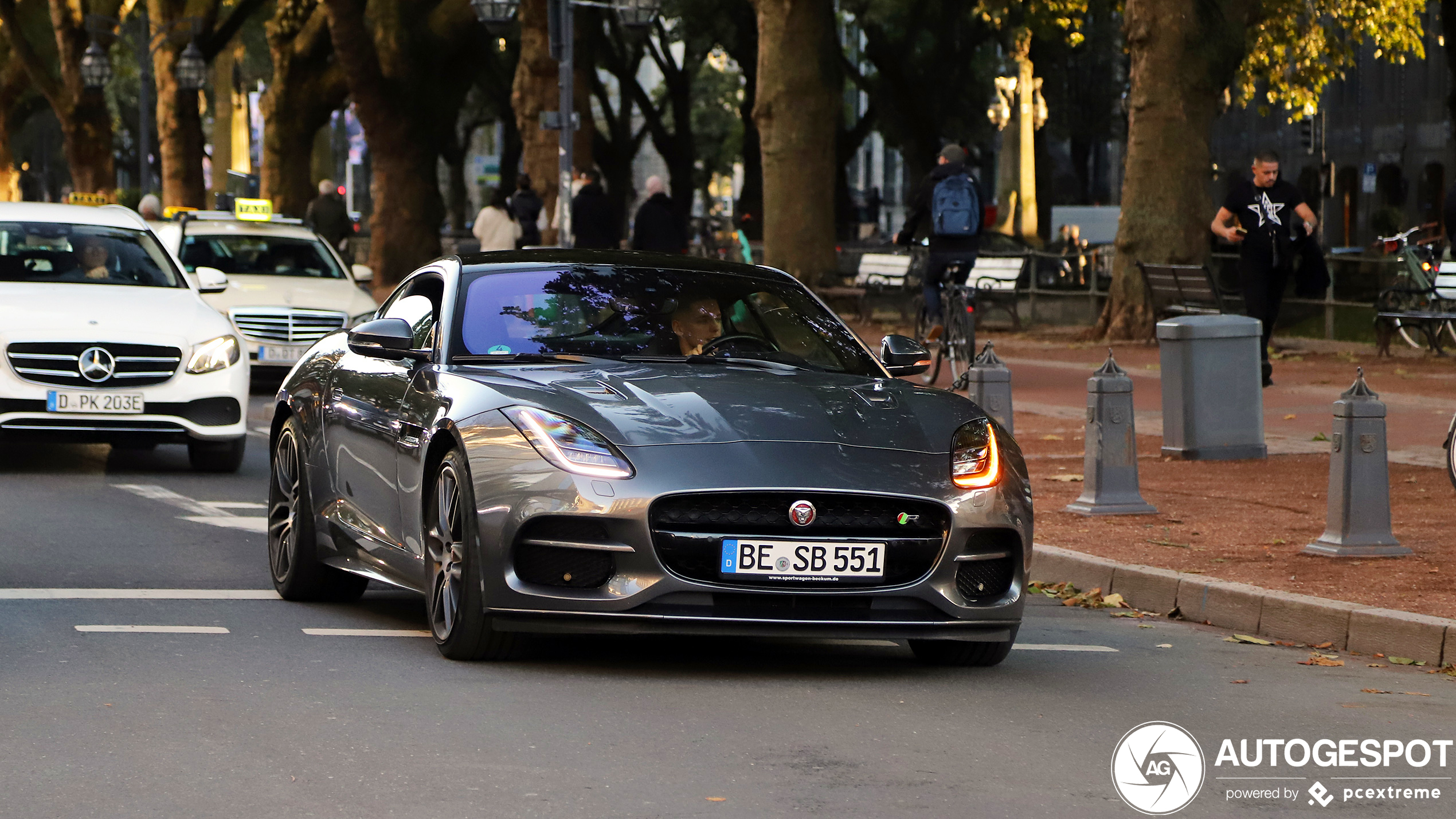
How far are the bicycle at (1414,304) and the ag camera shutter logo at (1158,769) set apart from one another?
16513mm

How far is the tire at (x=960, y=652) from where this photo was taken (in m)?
7.48

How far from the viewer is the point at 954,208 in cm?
1884

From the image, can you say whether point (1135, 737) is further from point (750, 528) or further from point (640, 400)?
point (640, 400)

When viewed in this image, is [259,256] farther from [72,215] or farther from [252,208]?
[72,215]

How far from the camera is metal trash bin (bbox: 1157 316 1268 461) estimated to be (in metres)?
13.6

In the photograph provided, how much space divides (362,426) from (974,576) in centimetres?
236

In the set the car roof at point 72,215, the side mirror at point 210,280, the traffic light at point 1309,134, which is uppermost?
the traffic light at point 1309,134

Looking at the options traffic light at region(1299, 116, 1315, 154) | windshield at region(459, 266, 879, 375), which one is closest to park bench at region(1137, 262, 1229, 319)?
windshield at region(459, 266, 879, 375)

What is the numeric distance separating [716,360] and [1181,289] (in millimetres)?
16098

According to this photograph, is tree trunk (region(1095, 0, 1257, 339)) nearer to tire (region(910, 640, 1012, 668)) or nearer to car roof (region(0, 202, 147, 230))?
car roof (region(0, 202, 147, 230))

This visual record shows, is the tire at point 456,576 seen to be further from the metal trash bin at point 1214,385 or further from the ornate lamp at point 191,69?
the ornate lamp at point 191,69

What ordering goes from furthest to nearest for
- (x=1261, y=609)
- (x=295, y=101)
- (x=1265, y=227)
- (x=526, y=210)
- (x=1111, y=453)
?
(x=295, y=101)
(x=526, y=210)
(x=1265, y=227)
(x=1111, y=453)
(x=1261, y=609)

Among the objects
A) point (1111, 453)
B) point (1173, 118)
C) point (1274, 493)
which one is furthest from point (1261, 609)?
point (1173, 118)

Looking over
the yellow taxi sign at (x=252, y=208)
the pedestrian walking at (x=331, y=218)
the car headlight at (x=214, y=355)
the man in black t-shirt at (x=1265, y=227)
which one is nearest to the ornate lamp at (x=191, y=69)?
the pedestrian walking at (x=331, y=218)
